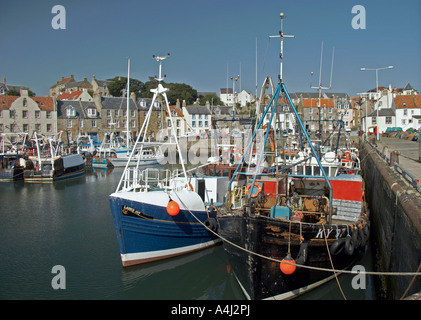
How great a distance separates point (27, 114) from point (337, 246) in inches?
2294

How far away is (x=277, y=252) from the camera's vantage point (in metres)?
10.6

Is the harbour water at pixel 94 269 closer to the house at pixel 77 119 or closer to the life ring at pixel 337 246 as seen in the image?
the life ring at pixel 337 246

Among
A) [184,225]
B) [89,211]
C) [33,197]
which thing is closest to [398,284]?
[184,225]

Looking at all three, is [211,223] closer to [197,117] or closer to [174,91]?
[197,117]

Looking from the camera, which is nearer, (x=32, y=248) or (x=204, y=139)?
(x=32, y=248)

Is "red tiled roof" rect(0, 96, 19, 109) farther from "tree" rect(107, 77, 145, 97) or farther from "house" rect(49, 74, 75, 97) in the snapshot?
"house" rect(49, 74, 75, 97)

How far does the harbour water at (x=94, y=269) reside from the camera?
12.3 meters

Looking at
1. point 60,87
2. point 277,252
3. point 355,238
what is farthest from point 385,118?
point 60,87

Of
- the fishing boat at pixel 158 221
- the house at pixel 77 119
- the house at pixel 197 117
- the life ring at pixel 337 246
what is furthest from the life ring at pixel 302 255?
the house at pixel 197 117

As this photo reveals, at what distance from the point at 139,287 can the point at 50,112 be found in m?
54.6

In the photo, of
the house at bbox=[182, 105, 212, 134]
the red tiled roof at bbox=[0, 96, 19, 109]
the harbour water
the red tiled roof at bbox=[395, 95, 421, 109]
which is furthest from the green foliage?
the harbour water

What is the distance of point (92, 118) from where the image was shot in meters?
64.9

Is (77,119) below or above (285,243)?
above

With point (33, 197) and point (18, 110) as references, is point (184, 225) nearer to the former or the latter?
point (33, 197)
